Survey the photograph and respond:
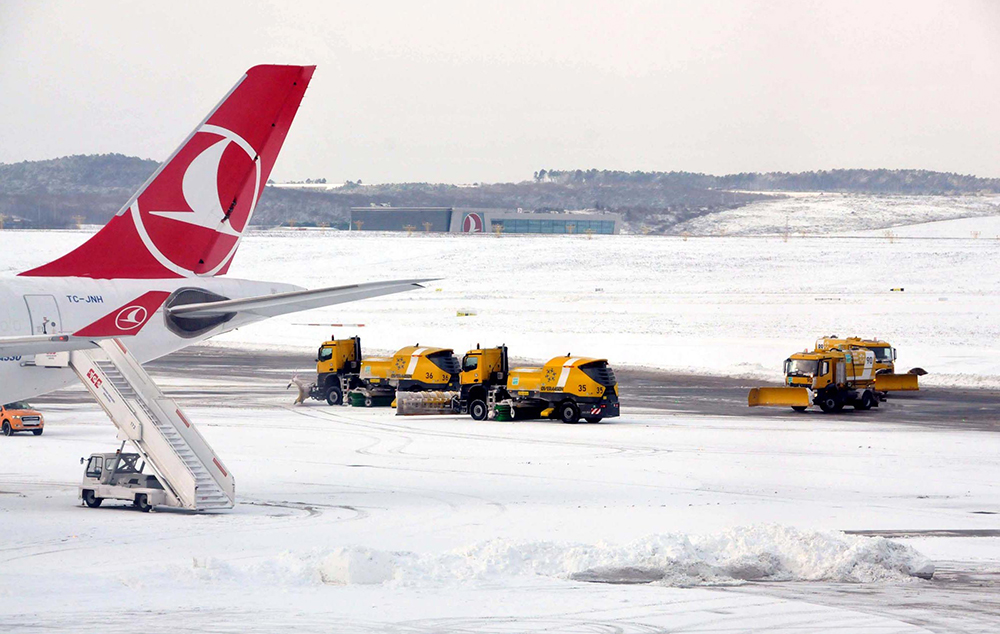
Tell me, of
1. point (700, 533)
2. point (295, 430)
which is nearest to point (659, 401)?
point (295, 430)

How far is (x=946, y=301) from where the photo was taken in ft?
322

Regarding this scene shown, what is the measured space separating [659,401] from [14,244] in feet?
337

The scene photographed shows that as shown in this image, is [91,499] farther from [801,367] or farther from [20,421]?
[801,367]

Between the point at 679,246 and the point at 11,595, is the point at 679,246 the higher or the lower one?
the higher one

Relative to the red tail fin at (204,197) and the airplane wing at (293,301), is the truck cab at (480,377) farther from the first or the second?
the airplane wing at (293,301)

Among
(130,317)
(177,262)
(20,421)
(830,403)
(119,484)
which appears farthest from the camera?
(830,403)

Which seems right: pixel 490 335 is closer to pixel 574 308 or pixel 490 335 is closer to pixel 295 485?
pixel 574 308

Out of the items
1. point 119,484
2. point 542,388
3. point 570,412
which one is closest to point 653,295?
point 542,388

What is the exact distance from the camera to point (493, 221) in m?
195

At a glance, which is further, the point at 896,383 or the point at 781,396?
the point at 896,383

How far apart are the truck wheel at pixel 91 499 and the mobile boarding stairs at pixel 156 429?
1.20 metres

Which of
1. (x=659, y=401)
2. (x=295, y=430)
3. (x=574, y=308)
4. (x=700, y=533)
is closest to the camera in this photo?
(x=700, y=533)

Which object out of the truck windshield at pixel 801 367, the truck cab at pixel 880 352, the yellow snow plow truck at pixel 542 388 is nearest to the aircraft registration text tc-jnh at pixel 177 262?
the yellow snow plow truck at pixel 542 388

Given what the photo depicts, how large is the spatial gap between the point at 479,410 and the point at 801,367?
542 inches
